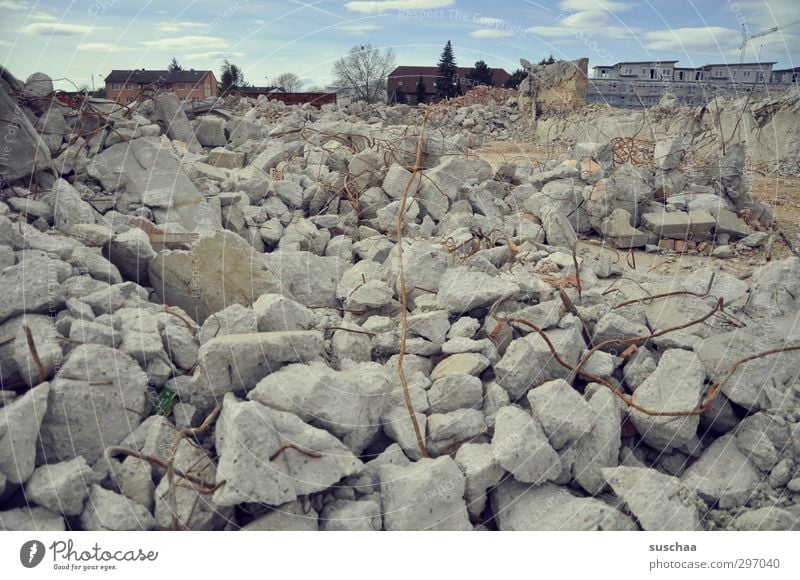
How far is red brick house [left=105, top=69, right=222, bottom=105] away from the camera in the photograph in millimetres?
7719

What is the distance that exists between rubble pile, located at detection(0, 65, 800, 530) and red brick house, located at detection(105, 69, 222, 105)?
2563 millimetres

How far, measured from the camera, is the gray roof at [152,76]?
7855mm

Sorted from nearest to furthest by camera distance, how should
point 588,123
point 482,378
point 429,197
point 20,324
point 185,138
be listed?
point 20,324
point 482,378
point 429,197
point 185,138
point 588,123

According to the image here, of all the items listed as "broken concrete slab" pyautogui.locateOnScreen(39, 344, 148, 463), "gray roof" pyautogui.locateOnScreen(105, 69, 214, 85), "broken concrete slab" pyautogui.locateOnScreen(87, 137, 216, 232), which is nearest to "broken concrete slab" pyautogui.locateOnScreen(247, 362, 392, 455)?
"broken concrete slab" pyautogui.locateOnScreen(39, 344, 148, 463)

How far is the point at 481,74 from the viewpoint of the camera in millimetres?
28391

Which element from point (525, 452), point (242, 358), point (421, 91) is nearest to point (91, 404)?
point (242, 358)

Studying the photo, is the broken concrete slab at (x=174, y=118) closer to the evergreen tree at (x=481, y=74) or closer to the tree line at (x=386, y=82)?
the tree line at (x=386, y=82)

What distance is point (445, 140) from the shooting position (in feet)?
26.2

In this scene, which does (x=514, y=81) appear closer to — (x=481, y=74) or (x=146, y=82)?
(x=481, y=74)

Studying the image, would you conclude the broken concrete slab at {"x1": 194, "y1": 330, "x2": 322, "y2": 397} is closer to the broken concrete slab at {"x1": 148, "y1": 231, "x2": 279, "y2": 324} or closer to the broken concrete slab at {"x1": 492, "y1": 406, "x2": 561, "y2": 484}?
the broken concrete slab at {"x1": 148, "y1": 231, "x2": 279, "y2": 324}

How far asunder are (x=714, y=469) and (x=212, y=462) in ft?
8.60

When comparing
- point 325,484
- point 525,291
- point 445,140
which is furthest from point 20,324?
point 445,140
